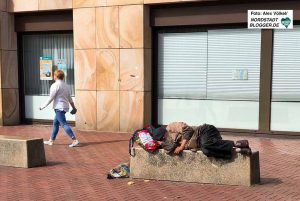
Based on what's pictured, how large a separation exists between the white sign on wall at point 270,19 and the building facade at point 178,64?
0.15 meters

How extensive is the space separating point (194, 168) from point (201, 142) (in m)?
0.42

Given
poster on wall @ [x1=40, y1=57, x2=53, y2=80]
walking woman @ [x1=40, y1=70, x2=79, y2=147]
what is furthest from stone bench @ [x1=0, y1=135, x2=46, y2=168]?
poster on wall @ [x1=40, y1=57, x2=53, y2=80]

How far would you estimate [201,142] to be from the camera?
6.50 m

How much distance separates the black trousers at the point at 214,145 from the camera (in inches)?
248

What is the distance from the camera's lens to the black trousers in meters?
6.30

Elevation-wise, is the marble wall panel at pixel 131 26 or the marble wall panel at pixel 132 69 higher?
the marble wall panel at pixel 131 26

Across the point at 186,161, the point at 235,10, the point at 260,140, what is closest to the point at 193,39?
the point at 235,10

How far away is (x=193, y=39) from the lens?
452 inches

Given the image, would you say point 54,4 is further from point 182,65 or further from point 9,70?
point 182,65

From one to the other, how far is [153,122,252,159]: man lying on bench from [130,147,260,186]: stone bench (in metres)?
0.10

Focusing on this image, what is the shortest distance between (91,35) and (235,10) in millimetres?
A: 3849

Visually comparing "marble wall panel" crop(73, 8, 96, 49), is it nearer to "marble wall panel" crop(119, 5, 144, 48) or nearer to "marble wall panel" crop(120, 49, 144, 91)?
"marble wall panel" crop(119, 5, 144, 48)

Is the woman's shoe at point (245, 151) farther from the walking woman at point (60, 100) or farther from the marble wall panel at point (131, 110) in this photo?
the marble wall panel at point (131, 110)

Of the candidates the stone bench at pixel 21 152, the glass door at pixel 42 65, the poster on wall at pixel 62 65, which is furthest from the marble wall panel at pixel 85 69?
the stone bench at pixel 21 152
